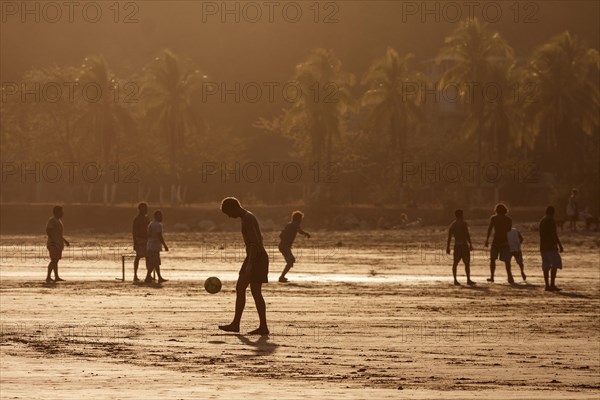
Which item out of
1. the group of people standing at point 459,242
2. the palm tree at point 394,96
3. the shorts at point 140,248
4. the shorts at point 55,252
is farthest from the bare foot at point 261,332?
the palm tree at point 394,96

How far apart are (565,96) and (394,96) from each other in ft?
35.1

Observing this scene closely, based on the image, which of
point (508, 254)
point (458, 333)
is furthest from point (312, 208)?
point (458, 333)

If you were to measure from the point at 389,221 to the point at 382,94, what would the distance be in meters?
16.3

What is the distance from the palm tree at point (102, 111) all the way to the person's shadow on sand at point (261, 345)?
67806mm

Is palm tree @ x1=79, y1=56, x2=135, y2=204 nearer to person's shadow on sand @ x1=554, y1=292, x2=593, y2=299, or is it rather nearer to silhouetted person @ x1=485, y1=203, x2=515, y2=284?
silhouetted person @ x1=485, y1=203, x2=515, y2=284

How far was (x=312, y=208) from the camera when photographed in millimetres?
73875

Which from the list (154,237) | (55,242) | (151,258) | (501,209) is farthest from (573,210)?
(55,242)

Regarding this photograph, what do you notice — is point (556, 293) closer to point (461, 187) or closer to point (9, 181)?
point (461, 187)

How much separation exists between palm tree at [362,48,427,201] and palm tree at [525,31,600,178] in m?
7.50

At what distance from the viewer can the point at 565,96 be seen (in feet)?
260

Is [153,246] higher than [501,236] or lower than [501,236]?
lower

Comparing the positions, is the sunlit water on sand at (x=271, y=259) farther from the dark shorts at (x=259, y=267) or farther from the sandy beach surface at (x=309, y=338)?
the dark shorts at (x=259, y=267)

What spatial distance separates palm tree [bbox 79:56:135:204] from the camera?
86.9m

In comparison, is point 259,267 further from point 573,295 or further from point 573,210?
point 573,210
